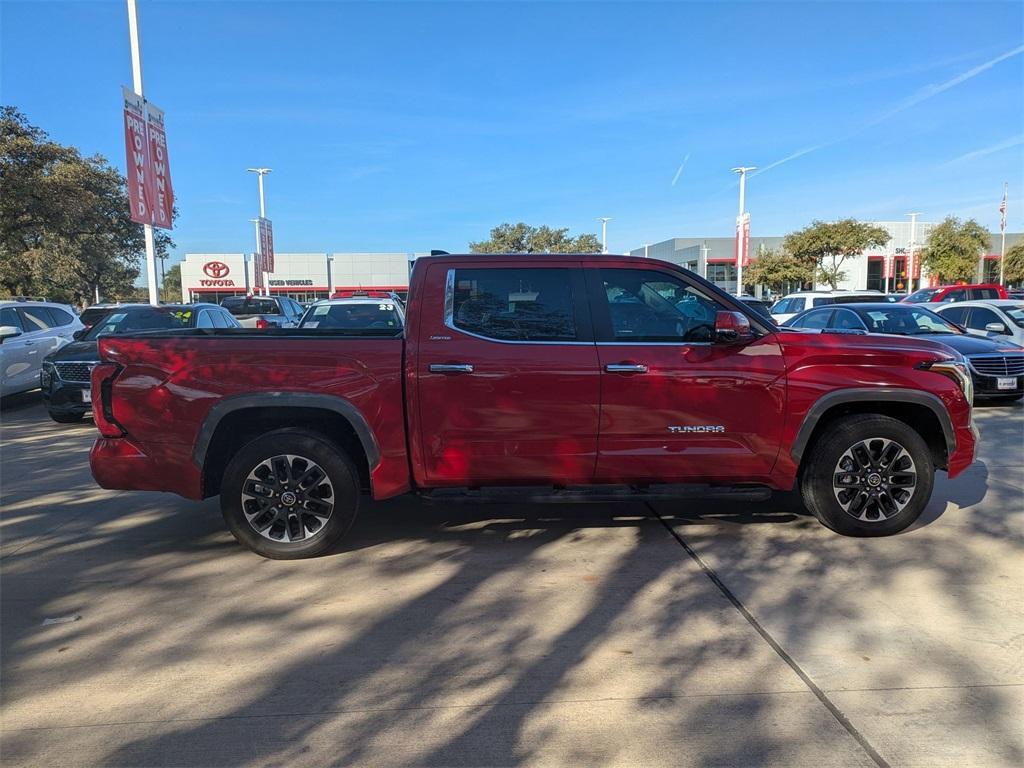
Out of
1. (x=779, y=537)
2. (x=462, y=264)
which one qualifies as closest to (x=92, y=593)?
(x=462, y=264)

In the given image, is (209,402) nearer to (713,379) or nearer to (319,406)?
(319,406)

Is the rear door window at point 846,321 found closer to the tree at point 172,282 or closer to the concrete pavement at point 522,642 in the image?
the concrete pavement at point 522,642

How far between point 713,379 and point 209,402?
3283mm

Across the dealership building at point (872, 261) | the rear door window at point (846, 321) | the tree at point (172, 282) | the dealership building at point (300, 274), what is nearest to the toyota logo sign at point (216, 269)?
the dealership building at point (300, 274)

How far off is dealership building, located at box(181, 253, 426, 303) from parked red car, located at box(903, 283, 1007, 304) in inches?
1590

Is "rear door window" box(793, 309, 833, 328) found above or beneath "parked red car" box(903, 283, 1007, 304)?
beneath

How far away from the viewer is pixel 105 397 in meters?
4.38

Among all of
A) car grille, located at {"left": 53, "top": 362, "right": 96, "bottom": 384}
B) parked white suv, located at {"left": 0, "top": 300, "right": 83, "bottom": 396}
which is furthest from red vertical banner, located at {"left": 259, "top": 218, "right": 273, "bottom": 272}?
car grille, located at {"left": 53, "top": 362, "right": 96, "bottom": 384}

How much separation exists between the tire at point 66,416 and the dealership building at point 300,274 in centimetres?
4566

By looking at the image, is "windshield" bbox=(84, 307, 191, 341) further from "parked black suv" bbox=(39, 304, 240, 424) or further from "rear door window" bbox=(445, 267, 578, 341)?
"rear door window" bbox=(445, 267, 578, 341)

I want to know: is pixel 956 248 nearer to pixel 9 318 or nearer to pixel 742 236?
pixel 742 236

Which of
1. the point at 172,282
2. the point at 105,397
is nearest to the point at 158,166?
the point at 105,397

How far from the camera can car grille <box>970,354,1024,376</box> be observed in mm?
10016

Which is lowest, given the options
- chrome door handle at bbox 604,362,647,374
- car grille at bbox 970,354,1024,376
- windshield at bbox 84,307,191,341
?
car grille at bbox 970,354,1024,376
